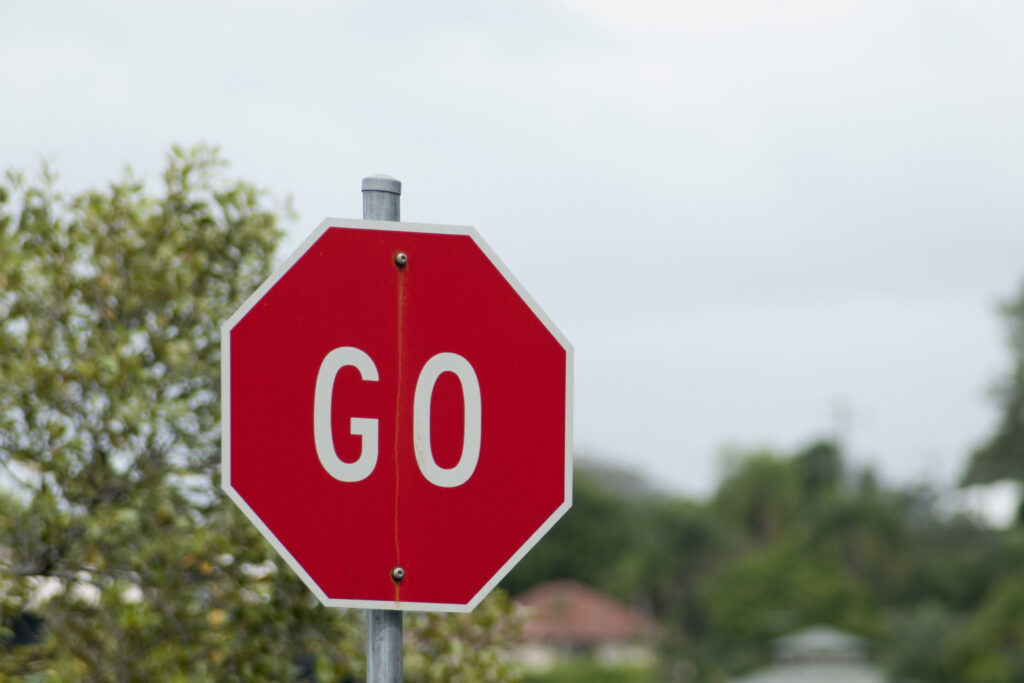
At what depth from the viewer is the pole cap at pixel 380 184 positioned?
266cm

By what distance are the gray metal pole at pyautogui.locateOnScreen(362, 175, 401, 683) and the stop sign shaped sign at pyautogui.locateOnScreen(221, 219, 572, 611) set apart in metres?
0.03

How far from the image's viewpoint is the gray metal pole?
2.46m

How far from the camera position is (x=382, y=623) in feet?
8.23

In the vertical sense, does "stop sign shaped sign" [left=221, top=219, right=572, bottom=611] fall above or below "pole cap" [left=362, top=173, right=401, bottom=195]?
below

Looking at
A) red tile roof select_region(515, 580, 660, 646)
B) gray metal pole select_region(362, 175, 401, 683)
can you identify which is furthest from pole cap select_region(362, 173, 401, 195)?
red tile roof select_region(515, 580, 660, 646)

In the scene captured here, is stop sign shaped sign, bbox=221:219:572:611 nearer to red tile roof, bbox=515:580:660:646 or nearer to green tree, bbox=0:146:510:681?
green tree, bbox=0:146:510:681

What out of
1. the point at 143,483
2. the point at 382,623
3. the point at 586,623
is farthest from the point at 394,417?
the point at 586,623

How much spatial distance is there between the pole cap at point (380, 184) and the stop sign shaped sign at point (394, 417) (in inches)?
2.8

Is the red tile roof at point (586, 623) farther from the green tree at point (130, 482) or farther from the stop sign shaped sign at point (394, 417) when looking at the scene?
the stop sign shaped sign at point (394, 417)

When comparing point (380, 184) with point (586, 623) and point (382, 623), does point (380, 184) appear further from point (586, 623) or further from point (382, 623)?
point (586, 623)

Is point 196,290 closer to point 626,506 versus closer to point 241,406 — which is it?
point 241,406

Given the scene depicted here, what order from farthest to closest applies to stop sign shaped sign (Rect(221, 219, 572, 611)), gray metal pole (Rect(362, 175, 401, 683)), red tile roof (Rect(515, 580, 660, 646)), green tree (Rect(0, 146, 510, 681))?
red tile roof (Rect(515, 580, 660, 646)), green tree (Rect(0, 146, 510, 681)), stop sign shaped sign (Rect(221, 219, 572, 611)), gray metal pole (Rect(362, 175, 401, 683))

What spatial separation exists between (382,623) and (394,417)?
0.38 m

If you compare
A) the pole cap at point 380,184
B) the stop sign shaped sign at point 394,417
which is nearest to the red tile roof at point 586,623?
the stop sign shaped sign at point 394,417
